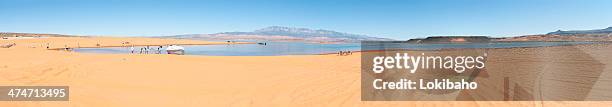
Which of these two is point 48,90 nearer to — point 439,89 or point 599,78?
point 439,89

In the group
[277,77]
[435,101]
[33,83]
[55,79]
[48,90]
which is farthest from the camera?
[277,77]

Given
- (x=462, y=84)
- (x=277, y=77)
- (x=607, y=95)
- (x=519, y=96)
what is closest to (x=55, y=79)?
(x=277, y=77)

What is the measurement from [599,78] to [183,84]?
12.0 meters

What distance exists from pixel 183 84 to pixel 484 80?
8405mm

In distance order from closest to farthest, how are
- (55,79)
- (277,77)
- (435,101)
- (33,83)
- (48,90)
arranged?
(435,101), (48,90), (33,83), (55,79), (277,77)

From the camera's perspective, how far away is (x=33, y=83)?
12727mm

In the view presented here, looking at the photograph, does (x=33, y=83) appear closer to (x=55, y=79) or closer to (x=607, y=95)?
(x=55, y=79)

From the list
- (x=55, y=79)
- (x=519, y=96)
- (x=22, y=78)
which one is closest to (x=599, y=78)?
(x=519, y=96)

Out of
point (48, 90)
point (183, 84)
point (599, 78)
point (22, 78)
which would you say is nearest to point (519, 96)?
point (599, 78)

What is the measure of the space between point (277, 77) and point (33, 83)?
6.92 meters

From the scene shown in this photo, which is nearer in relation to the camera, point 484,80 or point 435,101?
point 435,101

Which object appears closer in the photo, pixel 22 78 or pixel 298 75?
pixel 22 78

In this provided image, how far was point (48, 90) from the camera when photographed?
37.4ft

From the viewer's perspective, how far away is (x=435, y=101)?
33.3 ft
